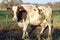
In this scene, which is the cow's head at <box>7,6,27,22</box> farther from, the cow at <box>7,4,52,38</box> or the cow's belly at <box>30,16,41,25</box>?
the cow's belly at <box>30,16,41,25</box>

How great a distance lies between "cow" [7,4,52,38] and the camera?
21.7 ft

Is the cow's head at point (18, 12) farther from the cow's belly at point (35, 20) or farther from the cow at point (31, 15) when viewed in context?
the cow's belly at point (35, 20)

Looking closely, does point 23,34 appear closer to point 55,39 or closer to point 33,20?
point 33,20

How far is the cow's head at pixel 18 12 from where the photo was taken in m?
6.53

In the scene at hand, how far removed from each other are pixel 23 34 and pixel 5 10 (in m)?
0.96

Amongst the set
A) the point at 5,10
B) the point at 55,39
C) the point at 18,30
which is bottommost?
the point at 55,39

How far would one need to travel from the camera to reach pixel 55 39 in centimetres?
721

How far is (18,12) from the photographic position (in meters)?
6.61

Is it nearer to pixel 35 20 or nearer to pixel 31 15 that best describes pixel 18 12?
pixel 31 15

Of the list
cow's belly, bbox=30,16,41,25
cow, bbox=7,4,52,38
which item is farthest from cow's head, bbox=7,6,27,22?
cow's belly, bbox=30,16,41,25

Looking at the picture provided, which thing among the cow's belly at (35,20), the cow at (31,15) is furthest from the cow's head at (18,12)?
the cow's belly at (35,20)

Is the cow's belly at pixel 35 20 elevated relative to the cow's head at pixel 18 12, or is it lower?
lower

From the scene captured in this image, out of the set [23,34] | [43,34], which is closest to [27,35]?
[23,34]

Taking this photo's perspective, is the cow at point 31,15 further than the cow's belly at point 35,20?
No
